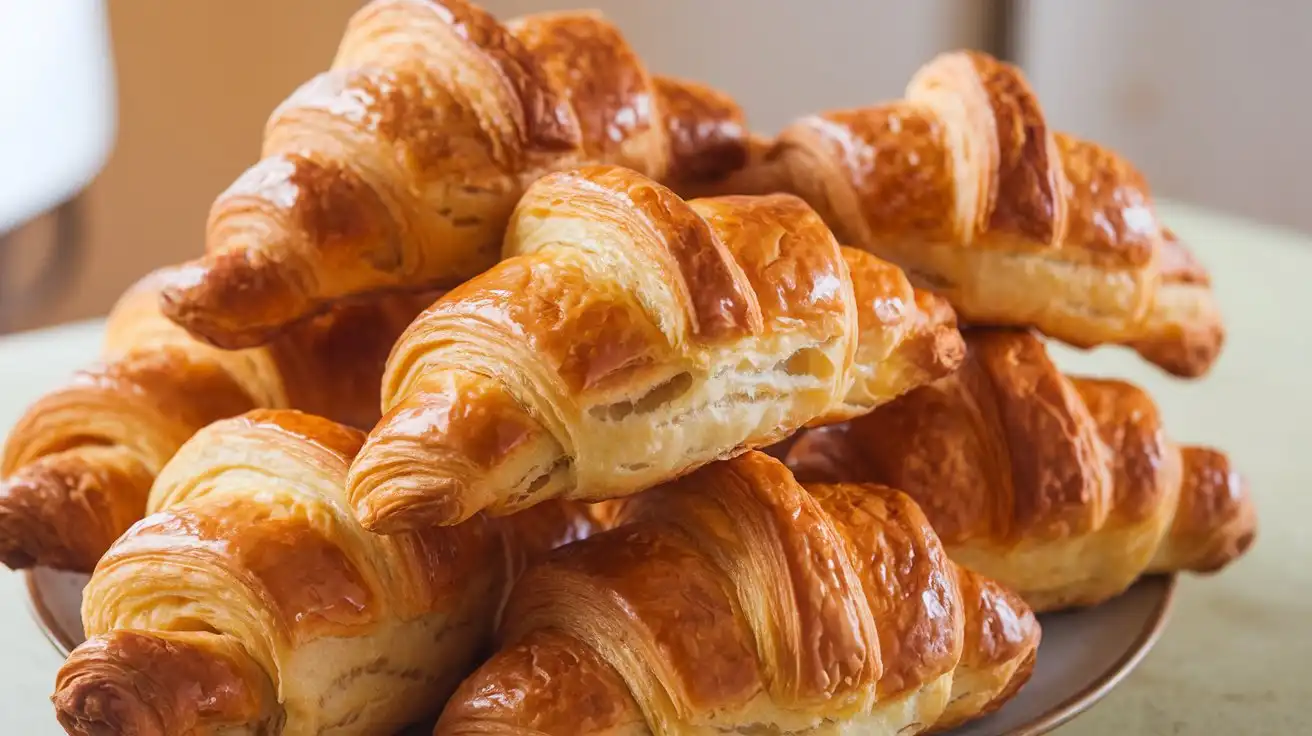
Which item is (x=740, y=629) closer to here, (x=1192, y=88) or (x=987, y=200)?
(x=987, y=200)

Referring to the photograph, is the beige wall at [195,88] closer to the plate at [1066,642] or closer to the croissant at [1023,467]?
the plate at [1066,642]

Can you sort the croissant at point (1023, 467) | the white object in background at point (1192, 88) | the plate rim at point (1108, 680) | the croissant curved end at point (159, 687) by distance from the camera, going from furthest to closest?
the white object in background at point (1192, 88) < the croissant at point (1023, 467) < the plate rim at point (1108, 680) < the croissant curved end at point (159, 687)

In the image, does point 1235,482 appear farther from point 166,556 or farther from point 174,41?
point 174,41

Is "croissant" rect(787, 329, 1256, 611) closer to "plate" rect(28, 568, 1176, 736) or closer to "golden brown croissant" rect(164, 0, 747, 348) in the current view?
"plate" rect(28, 568, 1176, 736)

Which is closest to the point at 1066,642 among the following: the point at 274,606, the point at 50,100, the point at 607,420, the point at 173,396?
the point at 607,420

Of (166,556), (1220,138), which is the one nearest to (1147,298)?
(166,556)

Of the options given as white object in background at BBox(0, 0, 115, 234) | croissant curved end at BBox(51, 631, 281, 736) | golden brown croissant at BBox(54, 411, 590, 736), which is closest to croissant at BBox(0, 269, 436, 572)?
golden brown croissant at BBox(54, 411, 590, 736)

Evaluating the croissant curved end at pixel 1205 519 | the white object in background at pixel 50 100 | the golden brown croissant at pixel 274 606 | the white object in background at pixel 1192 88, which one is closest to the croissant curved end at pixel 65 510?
the golden brown croissant at pixel 274 606

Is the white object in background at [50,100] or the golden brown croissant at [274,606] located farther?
the white object in background at [50,100]
